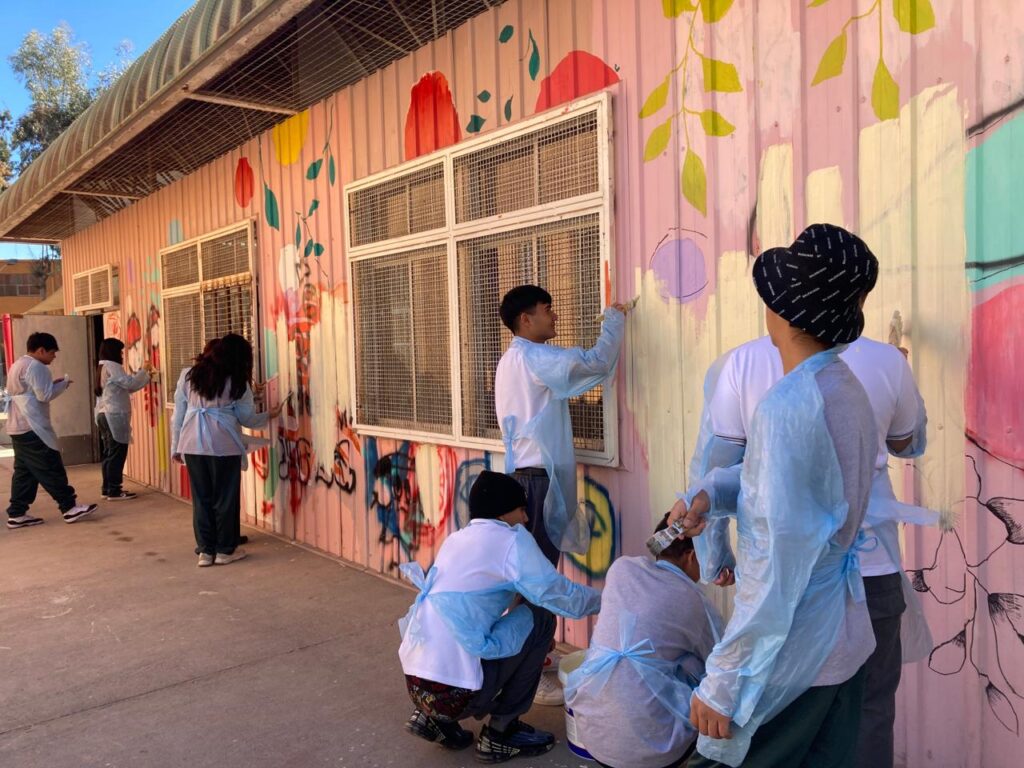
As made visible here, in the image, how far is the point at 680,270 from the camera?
3.43 meters

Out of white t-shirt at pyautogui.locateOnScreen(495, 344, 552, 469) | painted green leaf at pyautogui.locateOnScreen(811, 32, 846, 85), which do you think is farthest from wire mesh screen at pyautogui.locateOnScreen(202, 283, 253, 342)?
painted green leaf at pyautogui.locateOnScreen(811, 32, 846, 85)

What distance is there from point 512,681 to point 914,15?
8.75 feet

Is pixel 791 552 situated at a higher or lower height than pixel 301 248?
lower

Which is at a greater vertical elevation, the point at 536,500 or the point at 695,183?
the point at 695,183

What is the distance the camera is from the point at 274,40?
4.85m

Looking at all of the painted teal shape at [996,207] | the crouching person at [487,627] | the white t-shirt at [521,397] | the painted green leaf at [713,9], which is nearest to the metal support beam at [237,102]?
the white t-shirt at [521,397]

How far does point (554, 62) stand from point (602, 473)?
6.55 feet

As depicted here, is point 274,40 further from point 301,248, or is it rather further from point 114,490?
point 114,490

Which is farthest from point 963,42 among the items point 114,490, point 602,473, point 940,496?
point 114,490

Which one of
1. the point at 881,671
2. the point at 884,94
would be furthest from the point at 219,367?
the point at 881,671

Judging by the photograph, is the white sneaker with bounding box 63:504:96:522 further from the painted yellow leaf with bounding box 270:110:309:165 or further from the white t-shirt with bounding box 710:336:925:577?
the white t-shirt with bounding box 710:336:925:577

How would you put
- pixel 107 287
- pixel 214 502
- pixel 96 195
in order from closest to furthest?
1. pixel 214 502
2. pixel 96 195
3. pixel 107 287

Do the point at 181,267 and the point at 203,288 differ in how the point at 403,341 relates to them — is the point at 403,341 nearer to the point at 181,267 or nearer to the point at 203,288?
the point at 203,288

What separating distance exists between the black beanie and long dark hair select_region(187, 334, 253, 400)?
3.50 metres
